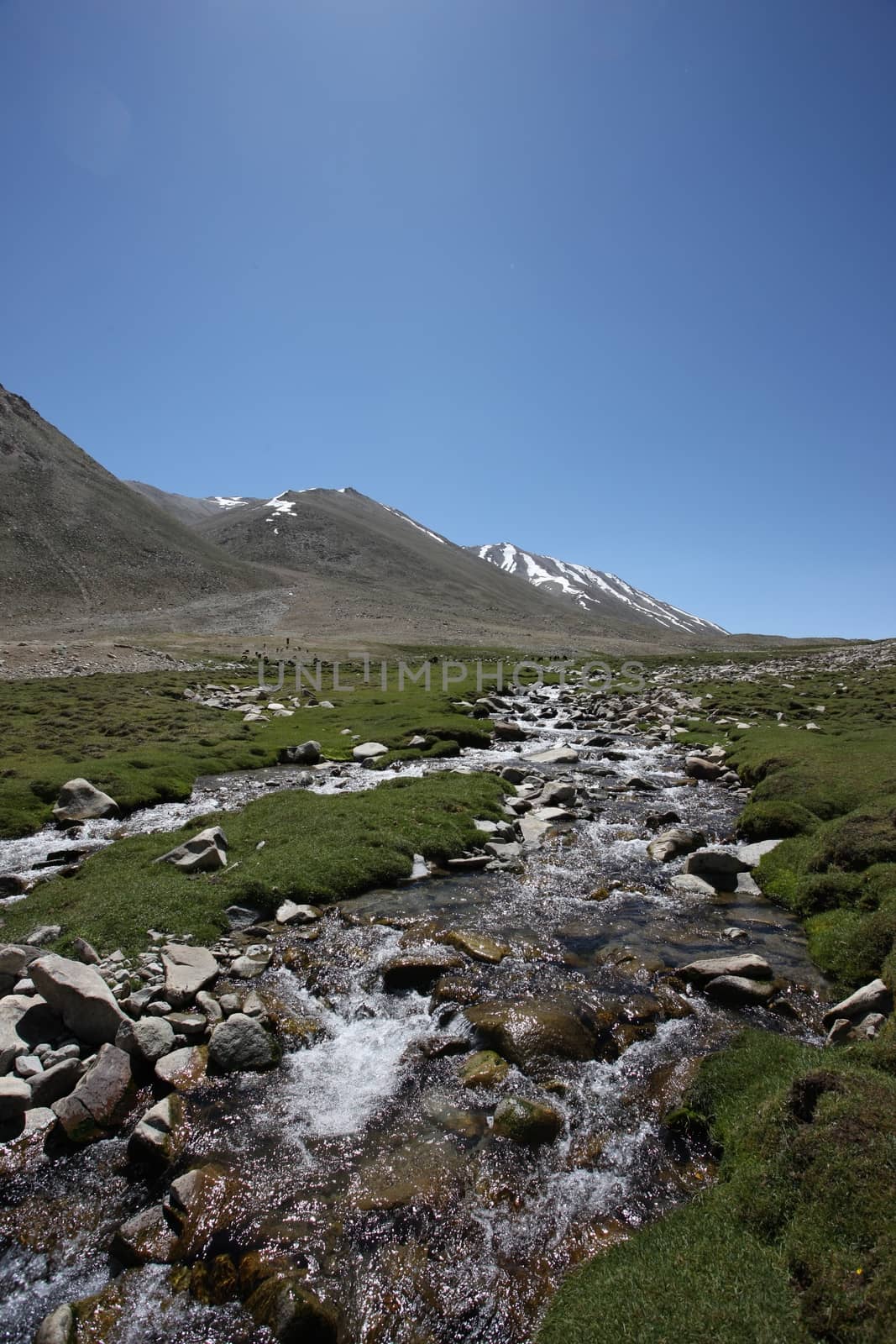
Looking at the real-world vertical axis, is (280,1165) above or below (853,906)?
below

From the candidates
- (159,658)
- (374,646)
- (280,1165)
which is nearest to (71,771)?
(280,1165)

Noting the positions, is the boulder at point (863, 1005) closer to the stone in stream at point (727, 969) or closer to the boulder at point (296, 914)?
the stone in stream at point (727, 969)

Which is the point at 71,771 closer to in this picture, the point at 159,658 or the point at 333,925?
the point at 333,925

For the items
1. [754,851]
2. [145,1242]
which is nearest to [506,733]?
[754,851]

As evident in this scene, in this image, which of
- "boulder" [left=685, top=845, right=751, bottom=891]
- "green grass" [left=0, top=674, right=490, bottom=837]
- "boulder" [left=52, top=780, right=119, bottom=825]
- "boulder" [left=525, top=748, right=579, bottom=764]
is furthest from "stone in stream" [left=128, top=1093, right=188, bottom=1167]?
"boulder" [left=525, top=748, right=579, bottom=764]

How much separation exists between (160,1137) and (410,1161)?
329 centimetres

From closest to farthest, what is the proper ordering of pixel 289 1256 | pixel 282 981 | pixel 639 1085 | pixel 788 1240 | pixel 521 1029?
pixel 788 1240
pixel 289 1256
pixel 639 1085
pixel 521 1029
pixel 282 981

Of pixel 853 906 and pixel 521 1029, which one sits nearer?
pixel 521 1029

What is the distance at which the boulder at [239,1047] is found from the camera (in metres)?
9.71

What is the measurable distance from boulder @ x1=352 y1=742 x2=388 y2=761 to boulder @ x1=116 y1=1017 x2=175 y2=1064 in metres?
21.4

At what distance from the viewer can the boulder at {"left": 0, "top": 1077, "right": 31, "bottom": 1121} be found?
27.9ft

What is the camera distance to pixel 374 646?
347 feet

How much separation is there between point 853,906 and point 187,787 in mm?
22758

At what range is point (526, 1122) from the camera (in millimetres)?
8570
